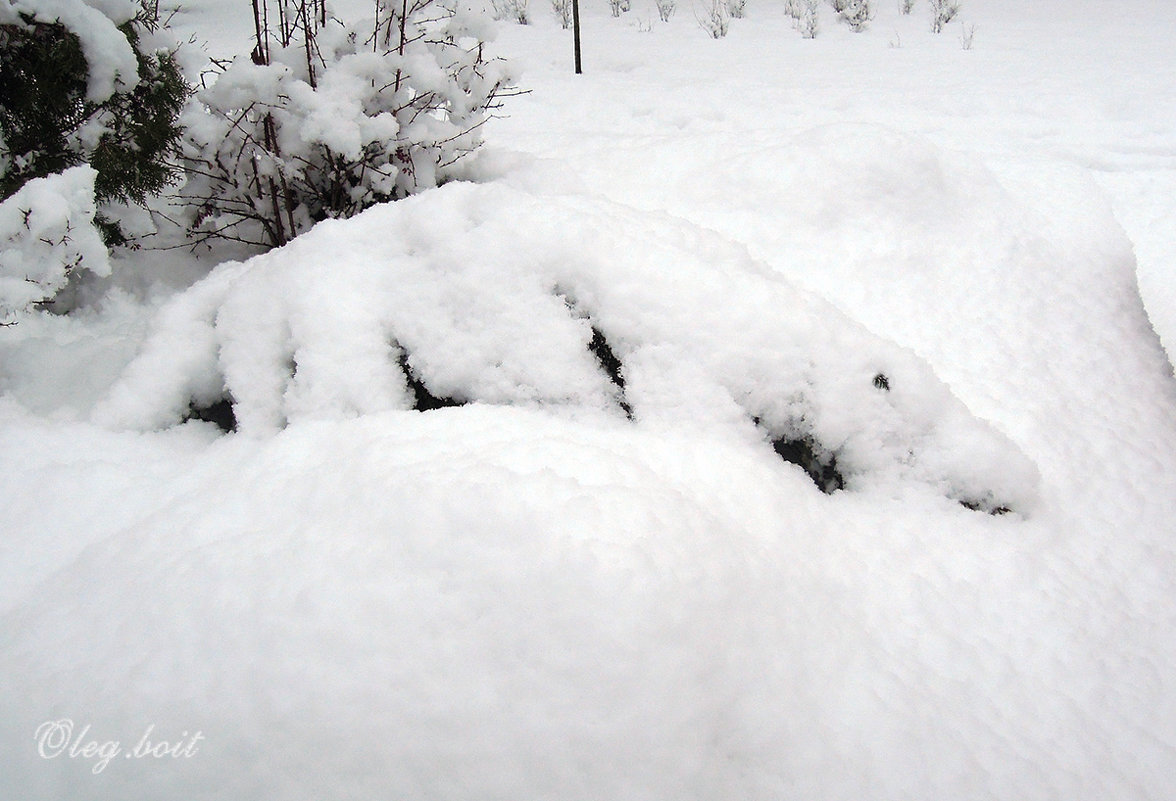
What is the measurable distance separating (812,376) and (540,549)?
0.81m

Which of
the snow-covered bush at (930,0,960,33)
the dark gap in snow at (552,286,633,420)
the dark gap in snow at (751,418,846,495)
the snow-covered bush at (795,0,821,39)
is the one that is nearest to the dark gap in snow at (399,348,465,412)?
the dark gap in snow at (552,286,633,420)

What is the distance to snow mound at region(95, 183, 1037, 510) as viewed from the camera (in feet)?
4.68

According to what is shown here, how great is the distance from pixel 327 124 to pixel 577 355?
1218mm

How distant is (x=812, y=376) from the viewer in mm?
1430

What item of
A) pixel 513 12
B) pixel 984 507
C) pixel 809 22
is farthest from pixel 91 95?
pixel 513 12

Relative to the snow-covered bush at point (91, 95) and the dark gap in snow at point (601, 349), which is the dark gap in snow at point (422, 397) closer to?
the dark gap in snow at point (601, 349)

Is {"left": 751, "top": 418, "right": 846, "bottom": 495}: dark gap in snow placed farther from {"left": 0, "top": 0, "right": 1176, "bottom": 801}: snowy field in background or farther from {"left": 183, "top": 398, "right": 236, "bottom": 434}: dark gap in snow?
{"left": 183, "top": 398, "right": 236, "bottom": 434}: dark gap in snow

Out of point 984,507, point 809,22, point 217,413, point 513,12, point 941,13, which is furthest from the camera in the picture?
point 513,12


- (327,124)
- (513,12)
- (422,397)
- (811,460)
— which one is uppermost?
(513,12)

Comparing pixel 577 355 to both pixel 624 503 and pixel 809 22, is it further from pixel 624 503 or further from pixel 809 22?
pixel 809 22

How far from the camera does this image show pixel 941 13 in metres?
7.70

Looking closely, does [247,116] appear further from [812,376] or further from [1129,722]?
[1129,722]

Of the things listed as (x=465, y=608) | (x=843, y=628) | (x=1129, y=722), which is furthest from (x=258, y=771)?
(x=1129, y=722)

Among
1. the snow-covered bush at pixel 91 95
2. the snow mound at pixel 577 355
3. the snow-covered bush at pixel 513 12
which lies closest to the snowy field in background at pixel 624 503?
the snow mound at pixel 577 355
